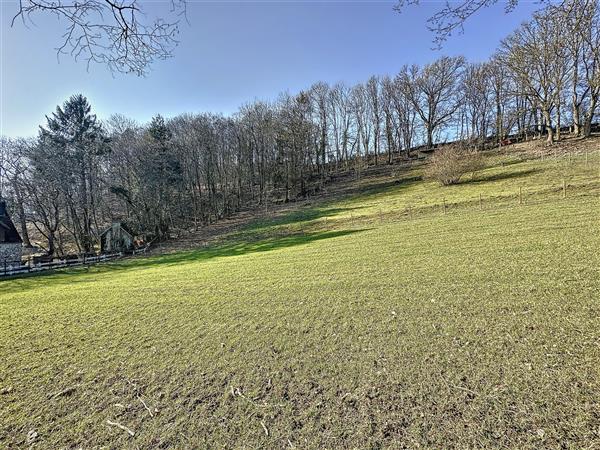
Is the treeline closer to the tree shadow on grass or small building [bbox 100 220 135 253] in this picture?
small building [bbox 100 220 135 253]

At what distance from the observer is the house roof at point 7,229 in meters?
23.7

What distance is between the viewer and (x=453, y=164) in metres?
26.6

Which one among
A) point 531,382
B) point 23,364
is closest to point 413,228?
point 531,382

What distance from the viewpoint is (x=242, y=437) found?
2635mm

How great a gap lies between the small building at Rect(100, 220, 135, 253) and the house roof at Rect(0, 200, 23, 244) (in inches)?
235

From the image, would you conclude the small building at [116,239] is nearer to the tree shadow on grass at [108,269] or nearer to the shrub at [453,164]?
the tree shadow on grass at [108,269]

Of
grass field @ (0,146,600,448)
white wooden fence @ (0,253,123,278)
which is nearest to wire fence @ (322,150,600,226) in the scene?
grass field @ (0,146,600,448)

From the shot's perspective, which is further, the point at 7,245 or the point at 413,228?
the point at 7,245

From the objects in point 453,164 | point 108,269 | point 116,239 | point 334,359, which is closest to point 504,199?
point 453,164

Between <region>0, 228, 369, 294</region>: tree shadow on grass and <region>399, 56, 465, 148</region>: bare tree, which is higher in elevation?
<region>399, 56, 465, 148</region>: bare tree

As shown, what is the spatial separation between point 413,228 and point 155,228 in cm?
2717

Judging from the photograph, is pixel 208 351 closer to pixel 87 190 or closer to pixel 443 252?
pixel 443 252

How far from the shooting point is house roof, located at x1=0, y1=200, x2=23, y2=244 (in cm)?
2372

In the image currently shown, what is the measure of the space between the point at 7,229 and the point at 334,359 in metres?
32.0
